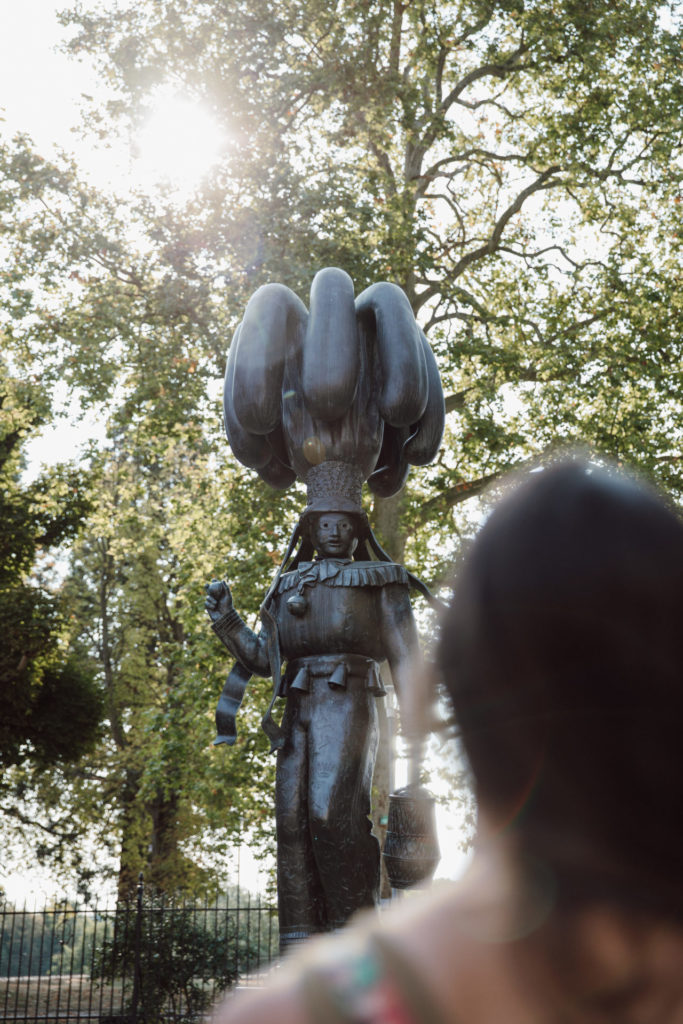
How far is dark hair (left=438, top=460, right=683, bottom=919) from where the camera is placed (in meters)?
0.84

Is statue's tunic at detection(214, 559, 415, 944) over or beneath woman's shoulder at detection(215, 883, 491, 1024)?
over

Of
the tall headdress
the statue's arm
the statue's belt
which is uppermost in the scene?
the tall headdress

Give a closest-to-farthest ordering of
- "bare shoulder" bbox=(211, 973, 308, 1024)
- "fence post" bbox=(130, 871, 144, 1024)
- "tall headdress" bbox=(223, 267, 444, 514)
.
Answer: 1. "bare shoulder" bbox=(211, 973, 308, 1024)
2. "tall headdress" bbox=(223, 267, 444, 514)
3. "fence post" bbox=(130, 871, 144, 1024)

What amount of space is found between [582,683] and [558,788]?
3.8 inches

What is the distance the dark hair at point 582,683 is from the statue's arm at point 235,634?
3.58 metres

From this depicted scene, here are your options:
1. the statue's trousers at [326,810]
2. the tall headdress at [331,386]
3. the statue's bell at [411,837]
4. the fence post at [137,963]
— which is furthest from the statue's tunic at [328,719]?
the fence post at [137,963]

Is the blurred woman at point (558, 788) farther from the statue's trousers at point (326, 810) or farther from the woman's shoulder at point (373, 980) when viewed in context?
the statue's trousers at point (326, 810)

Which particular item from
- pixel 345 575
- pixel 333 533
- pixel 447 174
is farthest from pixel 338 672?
pixel 447 174

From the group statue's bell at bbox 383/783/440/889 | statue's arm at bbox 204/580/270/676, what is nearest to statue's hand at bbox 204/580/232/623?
statue's arm at bbox 204/580/270/676

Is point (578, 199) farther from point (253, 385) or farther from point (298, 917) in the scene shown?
point (298, 917)

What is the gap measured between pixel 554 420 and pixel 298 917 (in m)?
14.3

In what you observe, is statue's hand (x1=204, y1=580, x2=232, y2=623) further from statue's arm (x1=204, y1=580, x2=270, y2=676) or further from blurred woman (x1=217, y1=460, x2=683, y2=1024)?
blurred woman (x1=217, y1=460, x2=683, y2=1024)

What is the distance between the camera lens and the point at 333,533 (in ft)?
15.2

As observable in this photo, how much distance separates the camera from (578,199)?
1966 cm
